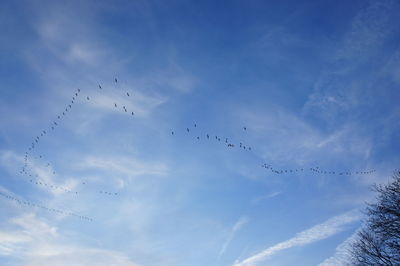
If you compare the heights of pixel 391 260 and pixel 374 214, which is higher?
pixel 374 214

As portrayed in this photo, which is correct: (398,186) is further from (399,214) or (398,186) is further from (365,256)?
(365,256)

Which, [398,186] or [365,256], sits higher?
[398,186]

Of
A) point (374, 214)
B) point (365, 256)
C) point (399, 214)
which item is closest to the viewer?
point (399, 214)

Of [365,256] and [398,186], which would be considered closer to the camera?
[398,186]

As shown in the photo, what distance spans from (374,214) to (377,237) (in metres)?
1.98

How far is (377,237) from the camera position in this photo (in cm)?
2262

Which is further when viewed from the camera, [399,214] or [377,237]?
[377,237]

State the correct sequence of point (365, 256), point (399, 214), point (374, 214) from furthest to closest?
point (365, 256) → point (374, 214) → point (399, 214)

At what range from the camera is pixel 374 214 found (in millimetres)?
22391

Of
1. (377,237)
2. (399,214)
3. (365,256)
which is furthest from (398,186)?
(365,256)

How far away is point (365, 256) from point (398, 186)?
696cm

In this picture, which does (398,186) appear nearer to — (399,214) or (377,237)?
(399,214)

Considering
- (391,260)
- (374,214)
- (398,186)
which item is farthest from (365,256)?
(398,186)

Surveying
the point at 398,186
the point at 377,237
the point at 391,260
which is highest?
the point at 398,186
